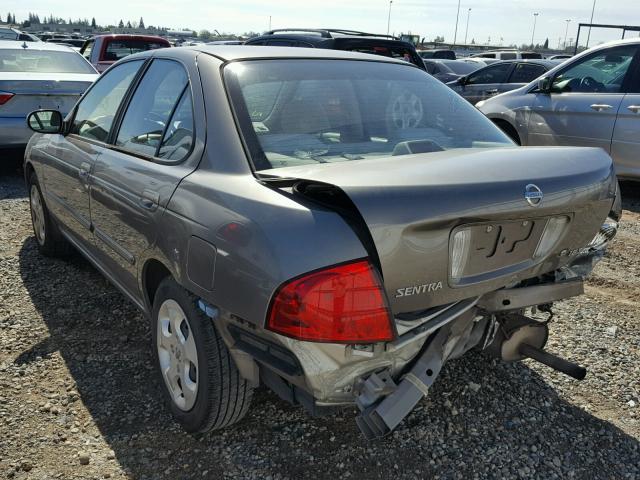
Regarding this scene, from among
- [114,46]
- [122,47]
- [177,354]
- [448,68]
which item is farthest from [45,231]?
[448,68]

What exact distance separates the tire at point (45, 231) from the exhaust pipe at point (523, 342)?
3372 mm

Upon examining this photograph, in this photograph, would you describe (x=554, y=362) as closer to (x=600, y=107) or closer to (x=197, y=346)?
(x=197, y=346)

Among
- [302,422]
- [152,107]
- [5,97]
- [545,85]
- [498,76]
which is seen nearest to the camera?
[302,422]

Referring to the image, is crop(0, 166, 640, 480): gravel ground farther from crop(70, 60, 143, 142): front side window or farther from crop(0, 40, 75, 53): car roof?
crop(0, 40, 75, 53): car roof

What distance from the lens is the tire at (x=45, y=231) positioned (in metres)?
4.58

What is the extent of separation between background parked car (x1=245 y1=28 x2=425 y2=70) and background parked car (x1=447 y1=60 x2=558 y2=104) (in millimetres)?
3686

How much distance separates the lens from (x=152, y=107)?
10.0 ft

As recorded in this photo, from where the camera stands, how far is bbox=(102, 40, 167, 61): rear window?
12.1 metres

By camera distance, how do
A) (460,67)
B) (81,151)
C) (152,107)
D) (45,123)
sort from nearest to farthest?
(152,107) → (81,151) → (45,123) → (460,67)

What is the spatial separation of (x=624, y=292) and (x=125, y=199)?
3.48 meters

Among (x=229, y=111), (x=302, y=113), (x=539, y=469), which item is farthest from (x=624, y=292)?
(x=229, y=111)

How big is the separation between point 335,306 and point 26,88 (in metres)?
6.62

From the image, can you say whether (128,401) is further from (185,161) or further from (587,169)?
(587,169)

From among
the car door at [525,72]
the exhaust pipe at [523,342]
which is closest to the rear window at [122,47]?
the car door at [525,72]
